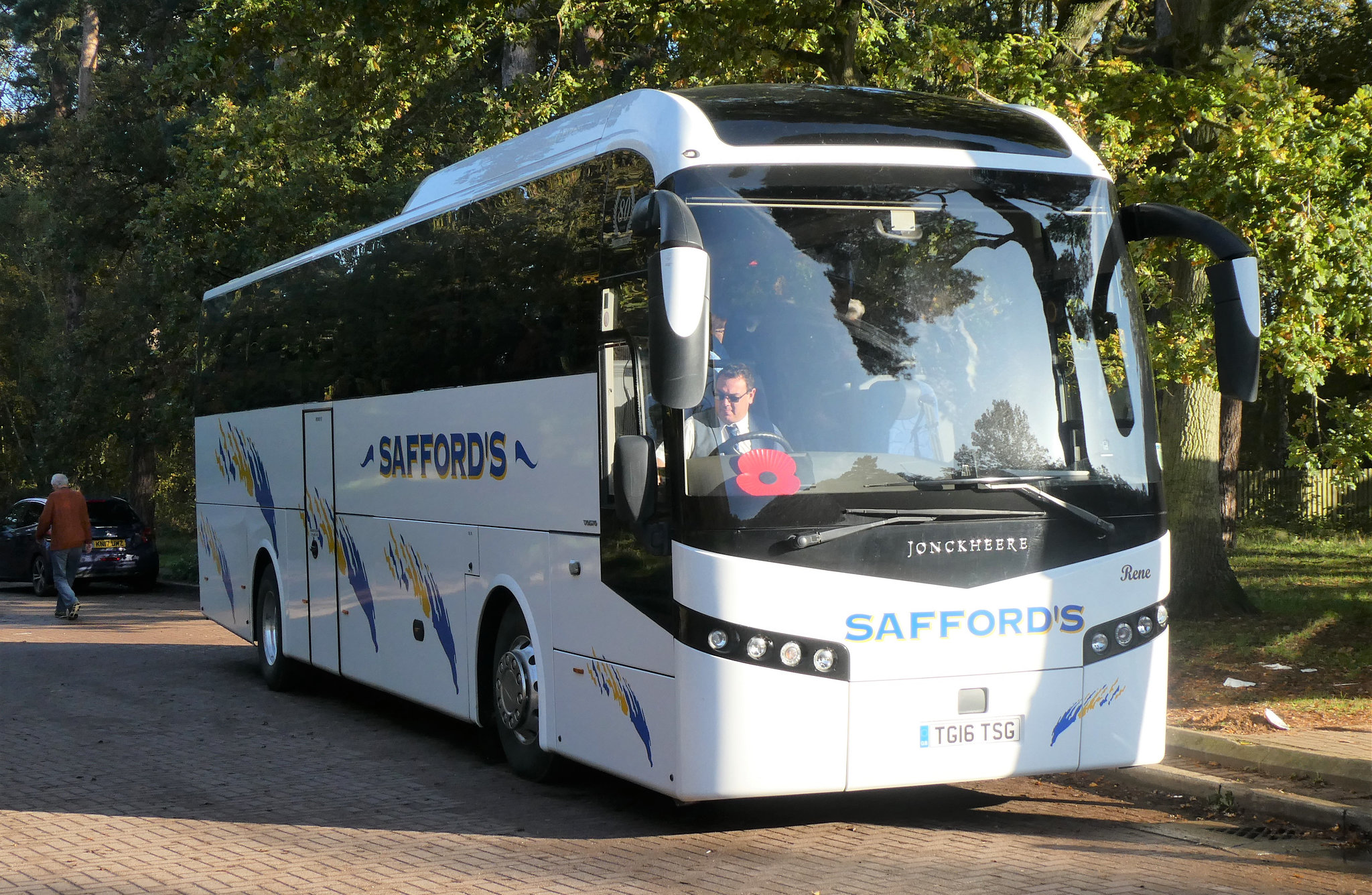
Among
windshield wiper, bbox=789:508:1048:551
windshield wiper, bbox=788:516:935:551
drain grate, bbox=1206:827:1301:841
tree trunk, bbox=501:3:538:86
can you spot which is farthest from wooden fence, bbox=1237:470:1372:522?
windshield wiper, bbox=788:516:935:551

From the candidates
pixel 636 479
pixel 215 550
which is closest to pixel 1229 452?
pixel 215 550

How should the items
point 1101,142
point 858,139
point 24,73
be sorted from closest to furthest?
point 858,139, point 1101,142, point 24,73

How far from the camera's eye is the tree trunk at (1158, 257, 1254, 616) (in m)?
14.4

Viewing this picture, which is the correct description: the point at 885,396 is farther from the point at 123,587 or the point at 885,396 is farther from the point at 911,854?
the point at 123,587

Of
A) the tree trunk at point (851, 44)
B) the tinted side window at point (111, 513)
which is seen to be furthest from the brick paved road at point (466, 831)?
the tinted side window at point (111, 513)

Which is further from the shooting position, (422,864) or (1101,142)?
(1101,142)

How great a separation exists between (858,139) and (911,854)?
3275 millimetres

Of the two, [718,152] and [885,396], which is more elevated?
[718,152]

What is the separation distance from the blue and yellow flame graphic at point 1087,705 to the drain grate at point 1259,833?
0.85m

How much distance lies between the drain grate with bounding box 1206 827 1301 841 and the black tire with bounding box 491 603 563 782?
11.5 ft

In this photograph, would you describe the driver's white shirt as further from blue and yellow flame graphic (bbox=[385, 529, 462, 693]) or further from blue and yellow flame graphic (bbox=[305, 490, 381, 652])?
blue and yellow flame graphic (bbox=[305, 490, 381, 652])

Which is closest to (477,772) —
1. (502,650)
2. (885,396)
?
(502,650)

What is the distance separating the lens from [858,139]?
23.9 ft

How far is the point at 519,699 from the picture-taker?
8.77 meters
